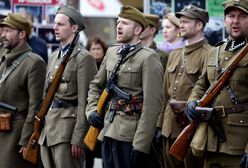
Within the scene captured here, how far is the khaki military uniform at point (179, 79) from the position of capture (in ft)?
27.9

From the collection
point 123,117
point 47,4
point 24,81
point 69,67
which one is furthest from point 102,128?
point 47,4

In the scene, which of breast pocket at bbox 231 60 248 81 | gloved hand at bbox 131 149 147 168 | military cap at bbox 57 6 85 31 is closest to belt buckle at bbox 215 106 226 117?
breast pocket at bbox 231 60 248 81

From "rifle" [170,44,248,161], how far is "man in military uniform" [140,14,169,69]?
2580 mm

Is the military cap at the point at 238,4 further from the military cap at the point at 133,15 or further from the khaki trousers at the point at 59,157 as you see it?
the khaki trousers at the point at 59,157

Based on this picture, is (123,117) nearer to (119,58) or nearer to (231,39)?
(119,58)

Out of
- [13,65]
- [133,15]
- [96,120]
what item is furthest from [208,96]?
[13,65]

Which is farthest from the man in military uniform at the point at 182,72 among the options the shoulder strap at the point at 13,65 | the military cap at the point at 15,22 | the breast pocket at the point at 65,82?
the military cap at the point at 15,22

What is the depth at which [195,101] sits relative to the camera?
7207 millimetres

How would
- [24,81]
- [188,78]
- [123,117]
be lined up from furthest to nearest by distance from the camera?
[24,81]
[188,78]
[123,117]

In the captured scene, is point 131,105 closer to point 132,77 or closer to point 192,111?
point 132,77

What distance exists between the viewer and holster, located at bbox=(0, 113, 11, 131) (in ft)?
29.8

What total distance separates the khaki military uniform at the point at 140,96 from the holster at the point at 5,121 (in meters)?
1.52

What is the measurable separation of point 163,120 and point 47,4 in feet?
16.6

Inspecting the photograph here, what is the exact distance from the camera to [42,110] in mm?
8695
